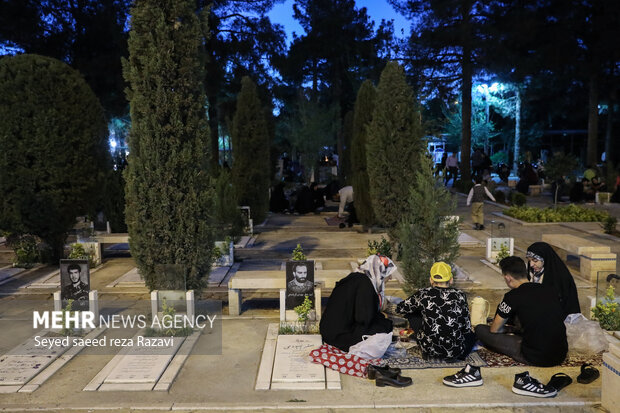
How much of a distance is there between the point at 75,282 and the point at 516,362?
5.86 meters

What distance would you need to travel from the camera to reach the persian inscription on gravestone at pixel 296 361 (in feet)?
19.3

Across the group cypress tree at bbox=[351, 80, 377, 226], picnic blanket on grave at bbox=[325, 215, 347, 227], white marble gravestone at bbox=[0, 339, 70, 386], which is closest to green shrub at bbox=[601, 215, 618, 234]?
cypress tree at bbox=[351, 80, 377, 226]

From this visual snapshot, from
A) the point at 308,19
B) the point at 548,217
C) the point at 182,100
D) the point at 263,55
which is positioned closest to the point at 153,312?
the point at 182,100

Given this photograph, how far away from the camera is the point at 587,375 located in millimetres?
5770

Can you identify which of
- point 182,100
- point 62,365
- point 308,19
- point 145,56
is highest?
point 308,19

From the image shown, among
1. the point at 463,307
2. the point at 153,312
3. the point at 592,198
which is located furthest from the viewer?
the point at 592,198

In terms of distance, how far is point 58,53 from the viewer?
98.5ft

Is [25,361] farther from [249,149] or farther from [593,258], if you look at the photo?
[249,149]

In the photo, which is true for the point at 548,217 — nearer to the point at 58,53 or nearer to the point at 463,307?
the point at 463,307

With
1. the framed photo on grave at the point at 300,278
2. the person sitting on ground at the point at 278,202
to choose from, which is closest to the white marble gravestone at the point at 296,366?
the framed photo on grave at the point at 300,278

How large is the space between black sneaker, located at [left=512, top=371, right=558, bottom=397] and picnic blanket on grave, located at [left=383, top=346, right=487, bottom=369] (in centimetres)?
69

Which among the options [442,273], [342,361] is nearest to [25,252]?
[342,361]

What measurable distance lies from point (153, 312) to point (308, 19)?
42520 mm

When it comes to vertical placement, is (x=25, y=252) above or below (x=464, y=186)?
below
